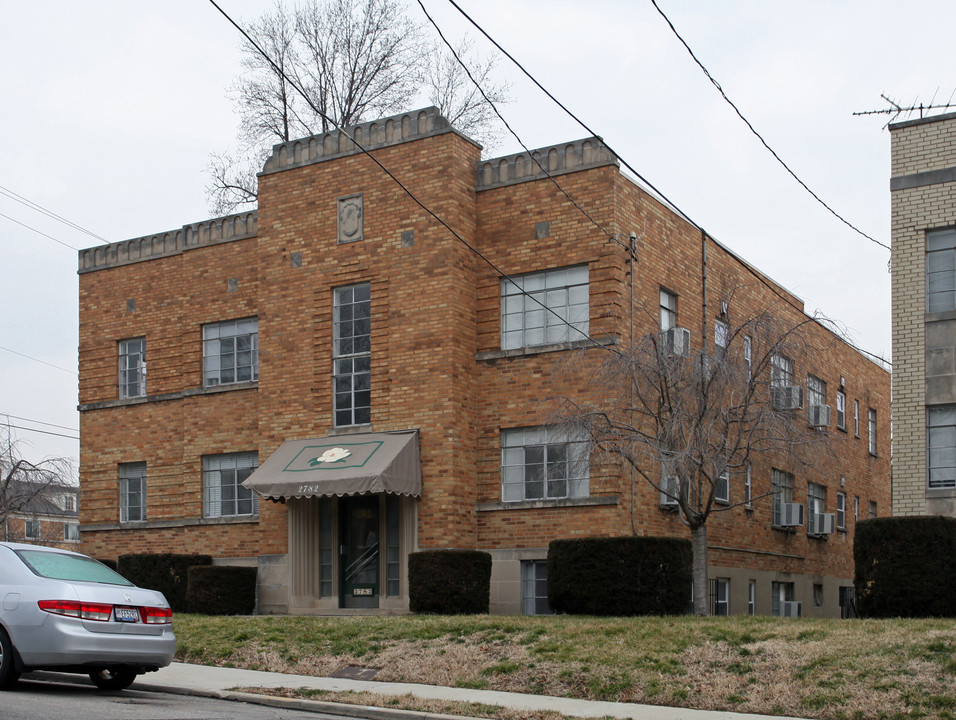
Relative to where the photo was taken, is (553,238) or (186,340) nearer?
(553,238)

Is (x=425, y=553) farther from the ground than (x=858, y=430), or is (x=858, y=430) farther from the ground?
(x=858, y=430)

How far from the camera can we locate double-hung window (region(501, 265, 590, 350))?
76.3 feet

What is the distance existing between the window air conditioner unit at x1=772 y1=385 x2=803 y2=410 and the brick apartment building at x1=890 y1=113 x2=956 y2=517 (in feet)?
5.46

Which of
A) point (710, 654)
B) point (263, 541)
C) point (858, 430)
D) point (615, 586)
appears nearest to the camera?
point (710, 654)

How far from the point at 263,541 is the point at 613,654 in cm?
1220

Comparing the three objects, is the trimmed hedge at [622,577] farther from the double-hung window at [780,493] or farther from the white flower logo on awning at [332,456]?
the double-hung window at [780,493]

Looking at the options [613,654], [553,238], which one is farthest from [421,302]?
[613,654]

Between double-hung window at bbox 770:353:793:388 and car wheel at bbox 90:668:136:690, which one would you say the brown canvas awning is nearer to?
double-hung window at bbox 770:353:793:388

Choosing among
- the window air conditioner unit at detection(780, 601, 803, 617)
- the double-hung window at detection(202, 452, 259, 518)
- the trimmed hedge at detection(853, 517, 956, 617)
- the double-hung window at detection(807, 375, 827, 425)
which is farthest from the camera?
the double-hung window at detection(807, 375, 827, 425)

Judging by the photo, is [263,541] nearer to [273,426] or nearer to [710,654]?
[273,426]

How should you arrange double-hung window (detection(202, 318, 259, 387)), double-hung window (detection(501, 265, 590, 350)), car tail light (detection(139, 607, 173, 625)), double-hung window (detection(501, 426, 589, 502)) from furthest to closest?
double-hung window (detection(202, 318, 259, 387))
double-hung window (detection(501, 265, 590, 350))
double-hung window (detection(501, 426, 589, 502))
car tail light (detection(139, 607, 173, 625))

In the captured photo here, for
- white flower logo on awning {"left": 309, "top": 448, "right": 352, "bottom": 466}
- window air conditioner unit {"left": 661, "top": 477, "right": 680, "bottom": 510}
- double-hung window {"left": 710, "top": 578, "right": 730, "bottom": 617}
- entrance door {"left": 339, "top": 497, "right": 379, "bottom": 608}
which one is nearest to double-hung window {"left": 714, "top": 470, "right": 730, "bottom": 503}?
double-hung window {"left": 710, "top": 578, "right": 730, "bottom": 617}

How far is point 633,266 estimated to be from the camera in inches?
915

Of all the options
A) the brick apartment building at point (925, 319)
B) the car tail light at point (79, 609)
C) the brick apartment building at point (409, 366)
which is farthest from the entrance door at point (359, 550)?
the car tail light at point (79, 609)
